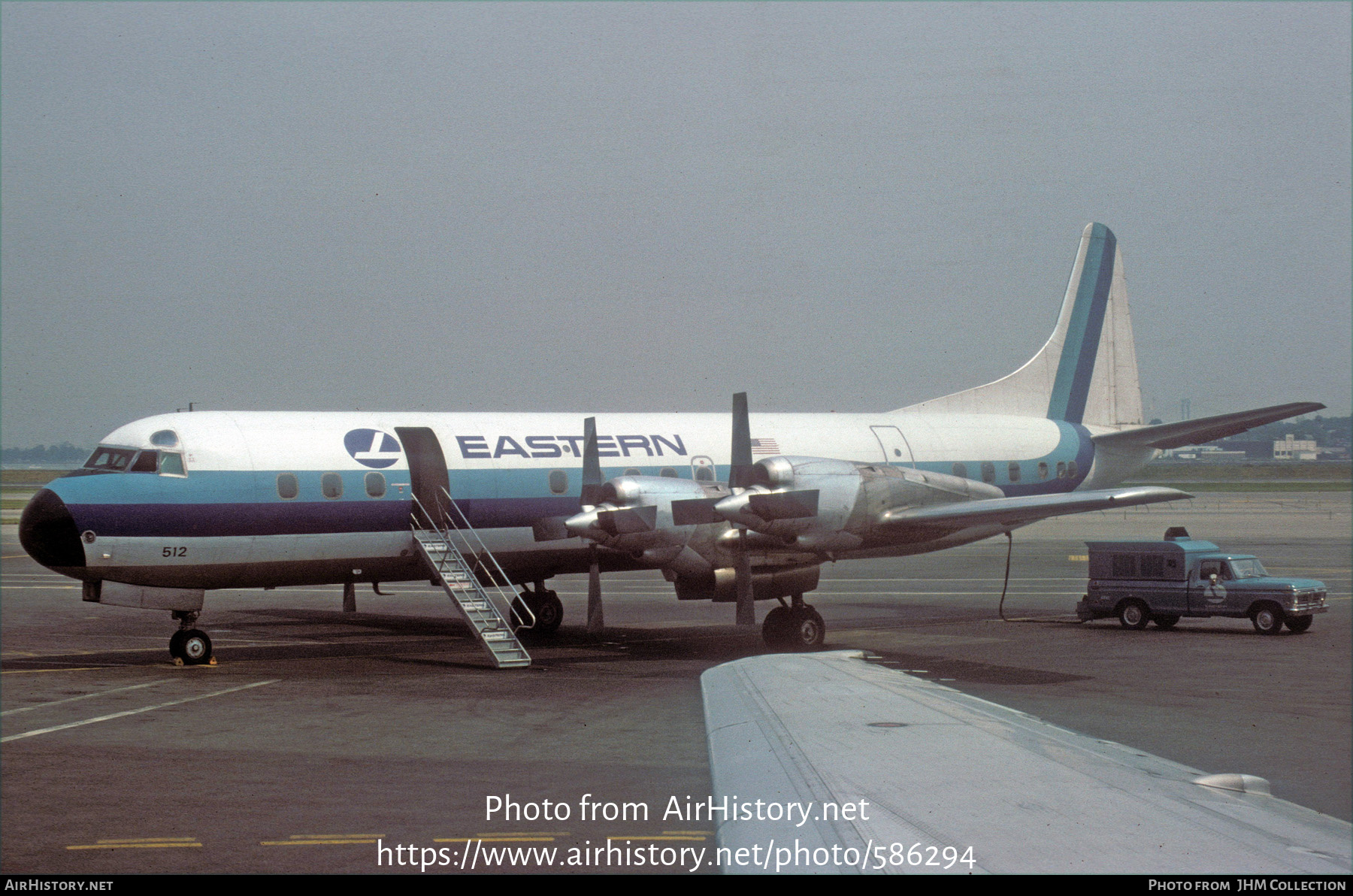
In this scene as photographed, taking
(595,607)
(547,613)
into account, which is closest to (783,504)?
(595,607)

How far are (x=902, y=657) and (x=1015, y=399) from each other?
531 inches

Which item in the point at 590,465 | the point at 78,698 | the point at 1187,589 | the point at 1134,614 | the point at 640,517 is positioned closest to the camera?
the point at 78,698

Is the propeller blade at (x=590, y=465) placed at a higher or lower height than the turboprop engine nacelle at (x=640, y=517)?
higher

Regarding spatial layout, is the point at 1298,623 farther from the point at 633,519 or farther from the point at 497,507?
the point at 497,507

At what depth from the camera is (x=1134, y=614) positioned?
2511cm

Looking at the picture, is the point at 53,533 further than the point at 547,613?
No

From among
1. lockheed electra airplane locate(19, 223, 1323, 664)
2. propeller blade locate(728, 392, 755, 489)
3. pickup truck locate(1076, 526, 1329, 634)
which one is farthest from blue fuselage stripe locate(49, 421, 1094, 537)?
pickup truck locate(1076, 526, 1329, 634)

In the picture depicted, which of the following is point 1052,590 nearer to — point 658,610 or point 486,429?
point 658,610

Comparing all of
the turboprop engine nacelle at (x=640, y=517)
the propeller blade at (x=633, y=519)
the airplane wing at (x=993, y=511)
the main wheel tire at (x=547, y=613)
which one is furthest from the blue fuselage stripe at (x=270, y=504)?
the airplane wing at (x=993, y=511)

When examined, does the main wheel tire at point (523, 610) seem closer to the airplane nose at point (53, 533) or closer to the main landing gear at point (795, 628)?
the main landing gear at point (795, 628)

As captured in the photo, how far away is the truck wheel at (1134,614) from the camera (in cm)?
A: 2505

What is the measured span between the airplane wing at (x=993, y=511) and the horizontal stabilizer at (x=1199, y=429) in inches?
183

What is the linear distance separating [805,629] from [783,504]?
161 inches

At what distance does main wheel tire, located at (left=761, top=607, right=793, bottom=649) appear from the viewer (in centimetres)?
2334
